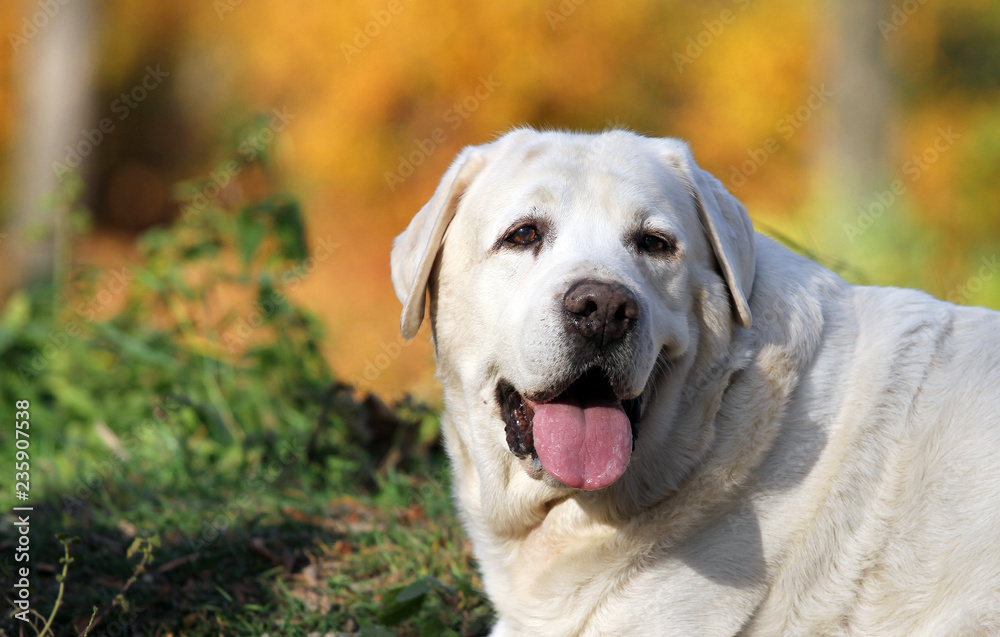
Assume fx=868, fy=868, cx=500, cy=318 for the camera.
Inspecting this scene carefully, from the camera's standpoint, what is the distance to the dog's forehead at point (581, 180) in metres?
2.93

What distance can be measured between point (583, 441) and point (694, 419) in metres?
0.43

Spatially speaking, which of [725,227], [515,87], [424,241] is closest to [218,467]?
[424,241]

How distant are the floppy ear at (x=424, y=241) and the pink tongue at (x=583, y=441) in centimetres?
65

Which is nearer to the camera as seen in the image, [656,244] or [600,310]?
[600,310]

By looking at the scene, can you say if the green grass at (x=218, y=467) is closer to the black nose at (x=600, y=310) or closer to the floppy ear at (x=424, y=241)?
the floppy ear at (x=424, y=241)

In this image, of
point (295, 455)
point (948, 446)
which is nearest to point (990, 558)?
point (948, 446)

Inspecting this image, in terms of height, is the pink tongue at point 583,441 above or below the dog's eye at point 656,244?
below

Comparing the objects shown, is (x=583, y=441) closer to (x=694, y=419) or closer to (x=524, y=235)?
(x=694, y=419)

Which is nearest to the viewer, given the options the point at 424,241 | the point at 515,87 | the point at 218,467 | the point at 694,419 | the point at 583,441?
the point at 583,441

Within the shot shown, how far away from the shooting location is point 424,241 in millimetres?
3176

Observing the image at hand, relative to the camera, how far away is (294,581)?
3.90 metres

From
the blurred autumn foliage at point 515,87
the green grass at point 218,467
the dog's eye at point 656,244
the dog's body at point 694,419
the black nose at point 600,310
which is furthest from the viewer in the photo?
the blurred autumn foliage at point 515,87

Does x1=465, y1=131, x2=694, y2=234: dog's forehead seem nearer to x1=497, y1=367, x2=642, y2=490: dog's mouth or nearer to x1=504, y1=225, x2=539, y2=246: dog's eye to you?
x1=504, y1=225, x2=539, y2=246: dog's eye

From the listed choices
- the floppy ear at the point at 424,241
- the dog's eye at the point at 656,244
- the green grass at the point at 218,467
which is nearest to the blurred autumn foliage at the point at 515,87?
the green grass at the point at 218,467
